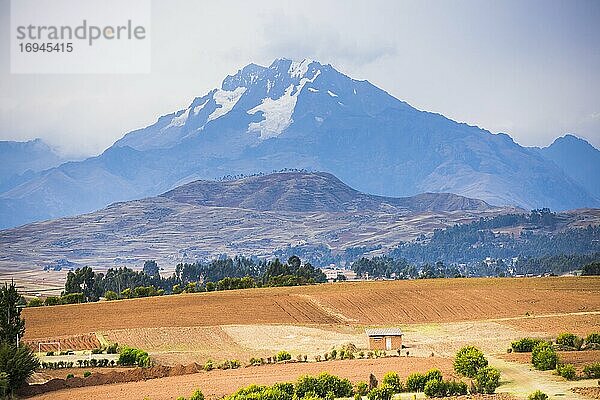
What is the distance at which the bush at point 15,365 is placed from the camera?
49.4m

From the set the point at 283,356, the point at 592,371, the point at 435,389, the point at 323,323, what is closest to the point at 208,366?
the point at 283,356

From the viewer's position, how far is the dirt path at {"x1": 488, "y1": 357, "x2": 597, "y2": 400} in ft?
141

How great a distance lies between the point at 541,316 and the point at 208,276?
108876mm

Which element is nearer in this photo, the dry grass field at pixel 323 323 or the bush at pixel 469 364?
→ the bush at pixel 469 364

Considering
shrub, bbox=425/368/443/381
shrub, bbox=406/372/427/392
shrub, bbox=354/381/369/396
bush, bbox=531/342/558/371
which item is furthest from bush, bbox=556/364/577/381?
shrub, bbox=354/381/369/396

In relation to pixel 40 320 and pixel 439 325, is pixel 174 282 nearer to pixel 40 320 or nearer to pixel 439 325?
pixel 40 320

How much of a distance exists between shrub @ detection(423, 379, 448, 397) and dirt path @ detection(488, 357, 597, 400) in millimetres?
3351

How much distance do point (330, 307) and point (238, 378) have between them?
135ft

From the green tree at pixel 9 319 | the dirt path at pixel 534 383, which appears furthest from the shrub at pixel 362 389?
the green tree at pixel 9 319

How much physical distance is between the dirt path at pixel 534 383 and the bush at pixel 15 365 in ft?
91.7

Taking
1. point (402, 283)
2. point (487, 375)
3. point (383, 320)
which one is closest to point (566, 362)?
point (487, 375)

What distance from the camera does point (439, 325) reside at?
79750 mm

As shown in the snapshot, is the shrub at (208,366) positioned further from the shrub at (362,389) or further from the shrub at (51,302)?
the shrub at (51,302)

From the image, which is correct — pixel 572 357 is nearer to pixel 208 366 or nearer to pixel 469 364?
pixel 469 364
